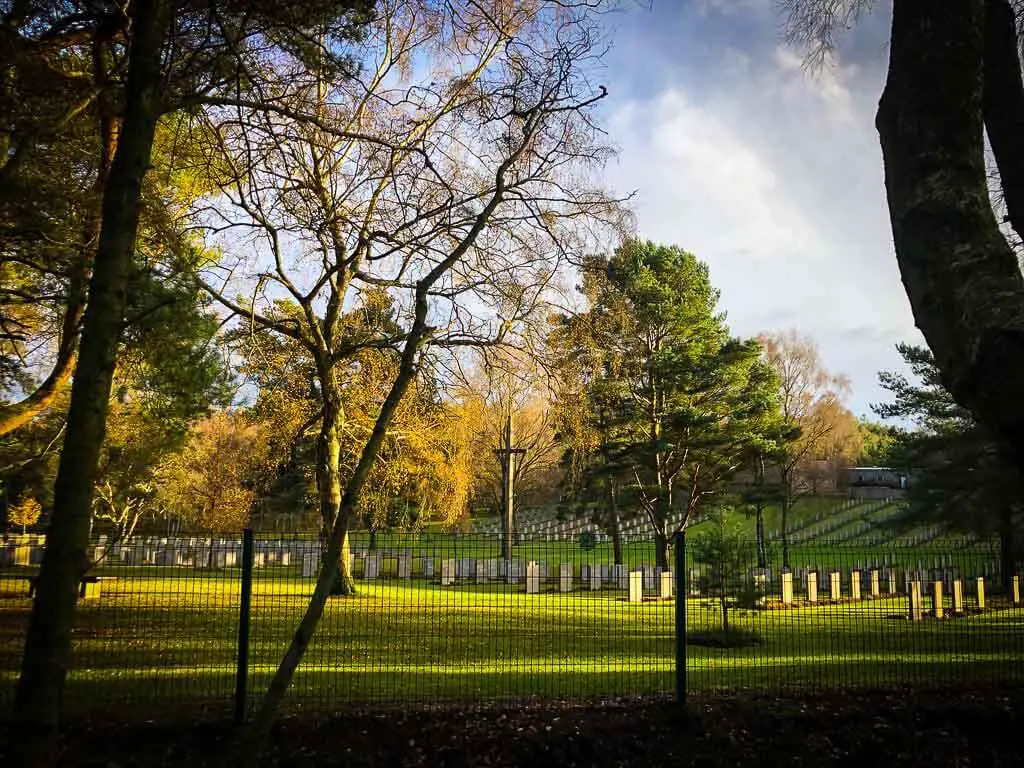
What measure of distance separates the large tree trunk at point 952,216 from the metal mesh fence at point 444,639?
5.46m

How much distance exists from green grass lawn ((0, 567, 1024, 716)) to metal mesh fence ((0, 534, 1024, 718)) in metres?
0.05

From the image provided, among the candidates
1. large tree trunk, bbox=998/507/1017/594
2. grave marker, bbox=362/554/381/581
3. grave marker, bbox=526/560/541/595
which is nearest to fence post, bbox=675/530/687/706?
grave marker, bbox=526/560/541/595

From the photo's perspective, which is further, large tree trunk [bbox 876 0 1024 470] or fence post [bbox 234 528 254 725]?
fence post [bbox 234 528 254 725]

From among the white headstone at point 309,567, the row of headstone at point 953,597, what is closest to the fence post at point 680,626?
the white headstone at point 309,567

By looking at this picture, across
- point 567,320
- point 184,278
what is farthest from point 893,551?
point 184,278

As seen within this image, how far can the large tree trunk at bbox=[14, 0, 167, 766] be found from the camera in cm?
405

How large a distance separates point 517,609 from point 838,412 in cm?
3630

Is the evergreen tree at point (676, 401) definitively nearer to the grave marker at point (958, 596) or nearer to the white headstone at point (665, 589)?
the grave marker at point (958, 596)

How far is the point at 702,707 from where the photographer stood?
285 inches

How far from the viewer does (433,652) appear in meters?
10.7

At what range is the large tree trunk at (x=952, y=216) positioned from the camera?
83.4 inches

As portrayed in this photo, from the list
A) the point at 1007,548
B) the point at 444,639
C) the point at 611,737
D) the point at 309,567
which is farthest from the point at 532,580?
the point at 1007,548

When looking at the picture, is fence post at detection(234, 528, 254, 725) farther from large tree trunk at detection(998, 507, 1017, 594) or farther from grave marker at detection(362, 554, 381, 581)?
large tree trunk at detection(998, 507, 1017, 594)

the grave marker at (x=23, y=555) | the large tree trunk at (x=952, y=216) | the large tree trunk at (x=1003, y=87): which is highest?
the large tree trunk at (x=1003, y=87)
